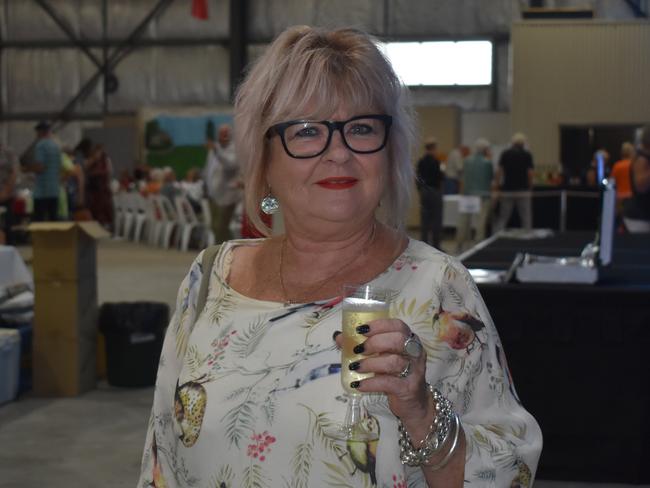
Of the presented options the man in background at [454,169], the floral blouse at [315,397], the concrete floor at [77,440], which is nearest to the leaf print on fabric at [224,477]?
the floral blouse at [315,397]

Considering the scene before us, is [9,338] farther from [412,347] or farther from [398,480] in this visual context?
[412,347]

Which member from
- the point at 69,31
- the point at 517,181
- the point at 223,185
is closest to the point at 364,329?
the point at 223,185

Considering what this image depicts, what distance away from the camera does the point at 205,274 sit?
5.89ft

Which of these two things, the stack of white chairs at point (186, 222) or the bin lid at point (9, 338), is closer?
the bin lid at point (9, 338)

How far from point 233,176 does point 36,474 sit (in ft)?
22.1

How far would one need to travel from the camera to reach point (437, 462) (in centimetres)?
146

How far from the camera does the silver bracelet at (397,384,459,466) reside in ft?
4.71

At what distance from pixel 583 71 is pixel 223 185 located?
14.0 feet

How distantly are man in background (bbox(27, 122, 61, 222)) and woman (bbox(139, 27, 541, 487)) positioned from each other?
10.7m

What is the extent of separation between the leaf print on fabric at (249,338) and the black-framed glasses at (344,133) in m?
0.26

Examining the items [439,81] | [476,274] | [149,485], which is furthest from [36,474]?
[439,81]

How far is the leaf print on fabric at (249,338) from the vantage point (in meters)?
1.65

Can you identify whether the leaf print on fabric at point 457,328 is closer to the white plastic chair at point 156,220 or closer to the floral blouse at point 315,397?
the floral blouse at point 315,397

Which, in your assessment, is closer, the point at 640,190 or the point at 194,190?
the point at 640,190
